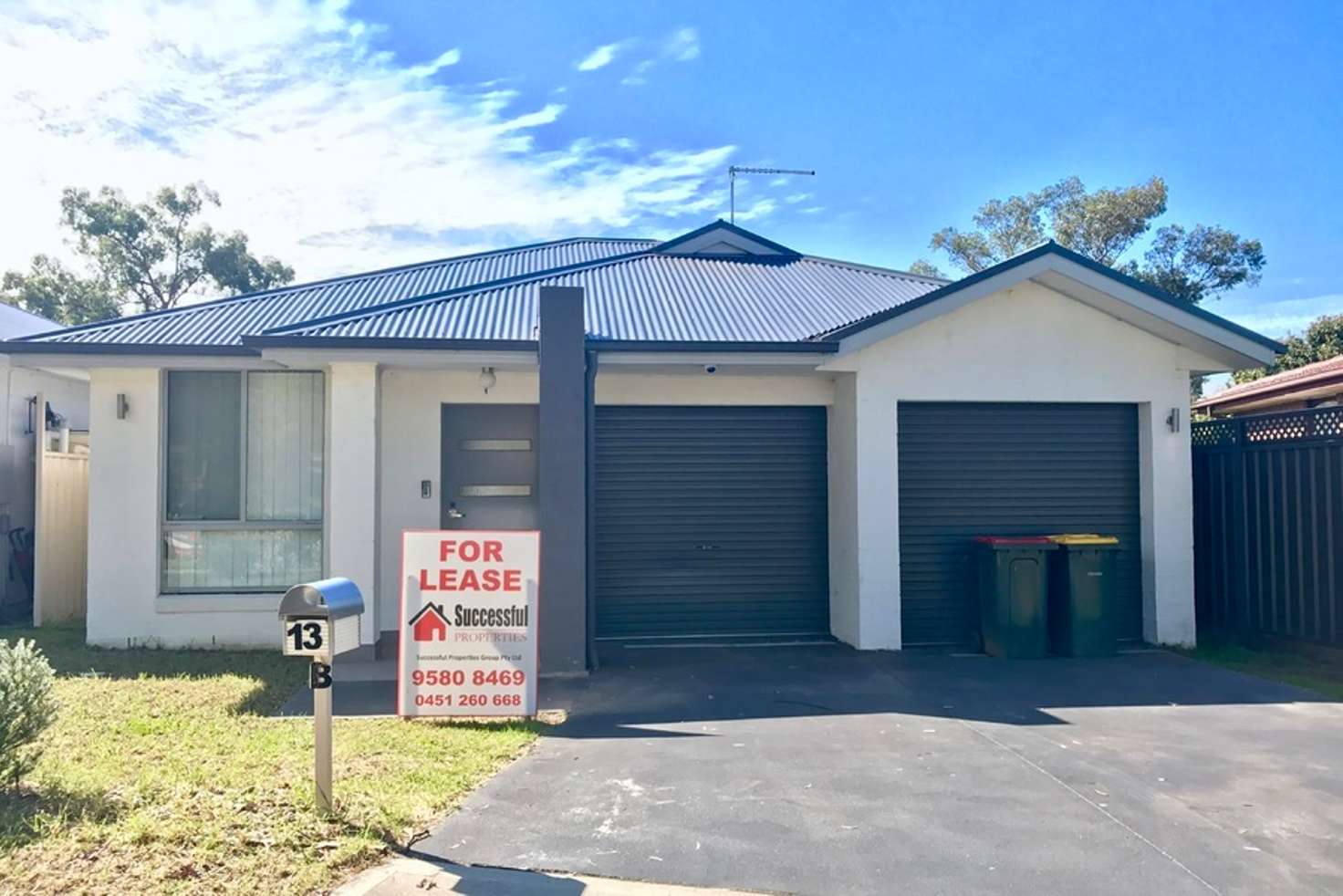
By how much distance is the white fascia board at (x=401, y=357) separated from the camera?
8930mm

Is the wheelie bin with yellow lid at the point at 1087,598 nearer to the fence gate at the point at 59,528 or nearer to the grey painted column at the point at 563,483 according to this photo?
the grey painted column at the point at 563,483

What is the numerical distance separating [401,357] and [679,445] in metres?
3.25

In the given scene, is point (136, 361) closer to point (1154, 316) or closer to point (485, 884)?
point (485, 884)

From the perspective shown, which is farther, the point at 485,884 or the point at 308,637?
the point at 308,637

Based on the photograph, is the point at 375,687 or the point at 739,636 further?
the point at 739,636

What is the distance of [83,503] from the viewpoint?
12141 mm

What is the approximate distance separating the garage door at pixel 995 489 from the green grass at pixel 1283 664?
0.86 m

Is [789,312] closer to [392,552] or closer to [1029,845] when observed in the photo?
[392,552]

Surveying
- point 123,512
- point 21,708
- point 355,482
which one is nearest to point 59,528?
point 123,512

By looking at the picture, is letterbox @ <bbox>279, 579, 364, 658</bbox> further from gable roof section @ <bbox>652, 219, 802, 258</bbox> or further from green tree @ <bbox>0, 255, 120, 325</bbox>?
green tree @ <bbox>0, 255, 120, 325</bbox>

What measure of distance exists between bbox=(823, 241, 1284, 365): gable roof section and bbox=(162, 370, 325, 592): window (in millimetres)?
5662

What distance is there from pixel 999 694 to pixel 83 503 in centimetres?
1118

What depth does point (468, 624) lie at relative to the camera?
711 cm

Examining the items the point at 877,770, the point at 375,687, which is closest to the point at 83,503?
the point at 375,687
